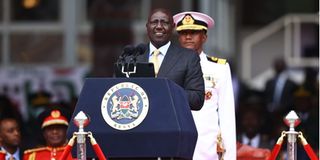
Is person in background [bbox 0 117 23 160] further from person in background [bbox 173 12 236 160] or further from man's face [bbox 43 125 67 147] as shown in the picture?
person in background [bbox 173 12 236 160]

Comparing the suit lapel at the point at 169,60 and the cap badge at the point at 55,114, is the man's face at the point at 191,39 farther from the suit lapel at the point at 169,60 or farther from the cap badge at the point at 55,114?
the cap badge at the point at 55,114

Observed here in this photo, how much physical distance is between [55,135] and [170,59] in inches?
126

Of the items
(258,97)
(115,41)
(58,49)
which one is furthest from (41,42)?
(115,41)

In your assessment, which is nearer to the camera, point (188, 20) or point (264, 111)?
point (188, 20)

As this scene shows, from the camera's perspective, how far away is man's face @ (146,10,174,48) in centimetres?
1023

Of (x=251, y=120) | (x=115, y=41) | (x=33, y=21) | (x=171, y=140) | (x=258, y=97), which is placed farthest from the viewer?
(x=33, y=21)

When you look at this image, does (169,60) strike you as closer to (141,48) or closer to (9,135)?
(141,48)

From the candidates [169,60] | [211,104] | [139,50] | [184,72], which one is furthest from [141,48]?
[211,104]

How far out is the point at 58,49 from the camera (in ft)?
79.5

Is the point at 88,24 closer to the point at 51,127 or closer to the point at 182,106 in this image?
the point at 51,127

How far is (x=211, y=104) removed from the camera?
11523 mm

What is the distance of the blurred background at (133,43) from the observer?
18.4 m

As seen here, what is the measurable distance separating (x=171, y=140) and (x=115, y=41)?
29.0 feet

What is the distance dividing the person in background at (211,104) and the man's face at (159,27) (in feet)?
3.90
